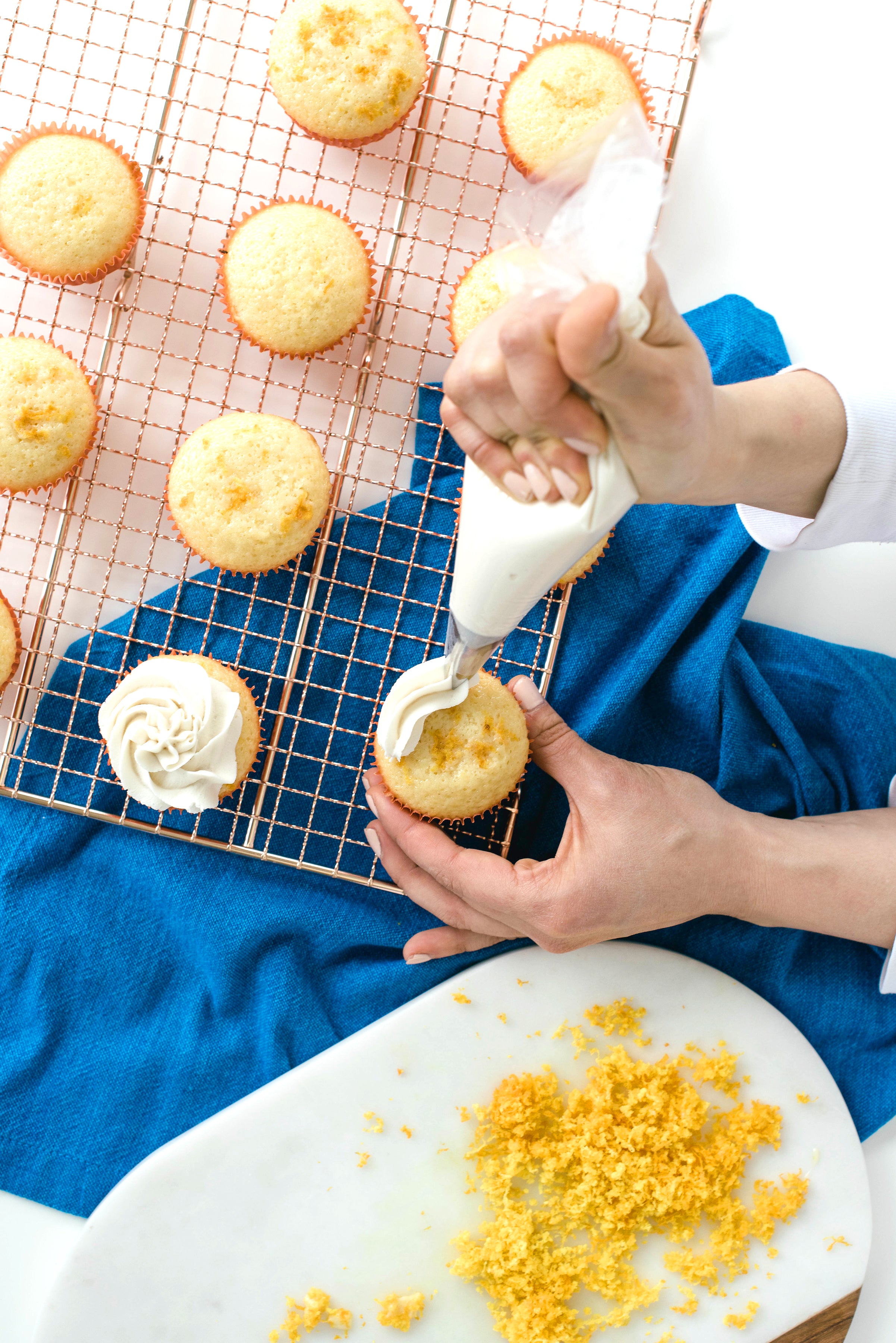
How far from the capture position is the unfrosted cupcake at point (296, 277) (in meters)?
1.92

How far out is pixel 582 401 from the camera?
1029 mm

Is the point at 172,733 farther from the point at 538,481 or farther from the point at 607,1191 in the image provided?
the point at 607,1191

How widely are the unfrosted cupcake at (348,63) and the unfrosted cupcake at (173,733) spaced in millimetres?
1165

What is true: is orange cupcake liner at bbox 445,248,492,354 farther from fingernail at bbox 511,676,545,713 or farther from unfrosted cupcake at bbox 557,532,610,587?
fingernail at bbox 511,676,545,713

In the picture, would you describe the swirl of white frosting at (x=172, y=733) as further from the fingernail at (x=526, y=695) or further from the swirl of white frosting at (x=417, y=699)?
the fingernail at (x=526, y=695)

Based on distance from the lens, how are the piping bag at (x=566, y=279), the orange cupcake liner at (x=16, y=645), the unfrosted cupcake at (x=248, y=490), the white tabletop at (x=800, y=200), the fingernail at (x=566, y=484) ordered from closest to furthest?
the piping bag at (x=566, y=279)
the fingernail at (x=566, y=484)
the unfrosted cupcake at (x=248, y=490)
the orange cupcake liner at (x=16, y=645)
the white tabletop at (x=800, y=200)

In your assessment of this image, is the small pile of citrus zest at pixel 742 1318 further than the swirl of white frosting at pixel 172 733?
Yes

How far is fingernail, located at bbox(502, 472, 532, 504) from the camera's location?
3.53 ft

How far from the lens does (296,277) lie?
1921 millimetres

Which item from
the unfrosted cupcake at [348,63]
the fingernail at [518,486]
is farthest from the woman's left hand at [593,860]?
the unfrosted cupcake at [348,63]

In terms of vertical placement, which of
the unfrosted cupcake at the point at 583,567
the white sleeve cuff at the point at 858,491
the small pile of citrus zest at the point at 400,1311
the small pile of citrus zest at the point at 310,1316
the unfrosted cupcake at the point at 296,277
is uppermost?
the unfrosted cupcake at the point at 296,277


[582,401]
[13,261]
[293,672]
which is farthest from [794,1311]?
[13,261]

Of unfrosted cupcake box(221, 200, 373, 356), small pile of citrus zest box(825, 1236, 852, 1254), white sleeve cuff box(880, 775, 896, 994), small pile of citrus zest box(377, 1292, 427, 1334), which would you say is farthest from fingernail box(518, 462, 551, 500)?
small pile of citrus zest box(825, 1236, 852, 1254)

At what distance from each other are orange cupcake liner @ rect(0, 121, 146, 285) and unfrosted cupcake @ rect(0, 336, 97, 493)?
146 mm
